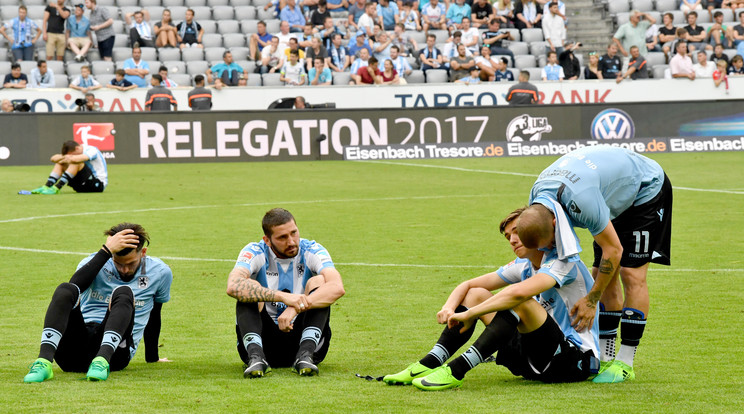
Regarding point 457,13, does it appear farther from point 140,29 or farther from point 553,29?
point 140,29

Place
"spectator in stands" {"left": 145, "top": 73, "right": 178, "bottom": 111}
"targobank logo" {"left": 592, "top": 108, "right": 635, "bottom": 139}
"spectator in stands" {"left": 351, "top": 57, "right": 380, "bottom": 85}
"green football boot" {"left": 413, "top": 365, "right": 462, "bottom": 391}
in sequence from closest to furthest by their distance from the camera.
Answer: "green football boot" {"left": 413, "top": 365, "right": 462, "bottom": 391}
"targobank logo" {"left": 592, "top": 108, "right": 635, "bottom": 139}
"spectator in stands" {"left": 145, "top": 73, "right": 178, "bottom": 111}
"spectator in stands" {"left": 351, "top": 57, "right": 380, "bottom": 85}

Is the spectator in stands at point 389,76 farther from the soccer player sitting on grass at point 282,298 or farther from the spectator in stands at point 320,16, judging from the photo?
the soccer player sitting on grass at point 282,298

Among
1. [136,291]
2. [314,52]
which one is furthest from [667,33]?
[136,291]

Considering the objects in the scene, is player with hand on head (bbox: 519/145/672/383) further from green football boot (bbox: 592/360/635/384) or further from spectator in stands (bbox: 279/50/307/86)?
spectator in stands (bbox: 279/50/307/86)

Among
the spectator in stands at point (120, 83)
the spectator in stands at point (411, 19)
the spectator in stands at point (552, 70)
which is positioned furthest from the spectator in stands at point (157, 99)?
the spectator in stands at point (552, 70)

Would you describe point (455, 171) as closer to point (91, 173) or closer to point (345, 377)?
point (91, 173)

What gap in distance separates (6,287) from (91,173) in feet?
31.8

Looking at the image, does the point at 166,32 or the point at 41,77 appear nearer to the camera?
the point at 41,77

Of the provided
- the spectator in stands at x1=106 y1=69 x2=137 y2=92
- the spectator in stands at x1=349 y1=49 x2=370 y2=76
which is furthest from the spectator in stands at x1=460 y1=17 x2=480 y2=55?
the spectator in stands at x1=106 y1=69 x2=137 y2=92

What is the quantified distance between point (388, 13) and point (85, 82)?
9.85 m

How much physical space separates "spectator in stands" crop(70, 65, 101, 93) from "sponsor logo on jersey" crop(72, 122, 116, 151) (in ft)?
7.25

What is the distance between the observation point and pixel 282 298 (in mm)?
6727

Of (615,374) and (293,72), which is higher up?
(615,374)

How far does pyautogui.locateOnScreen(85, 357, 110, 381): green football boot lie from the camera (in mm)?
6422
